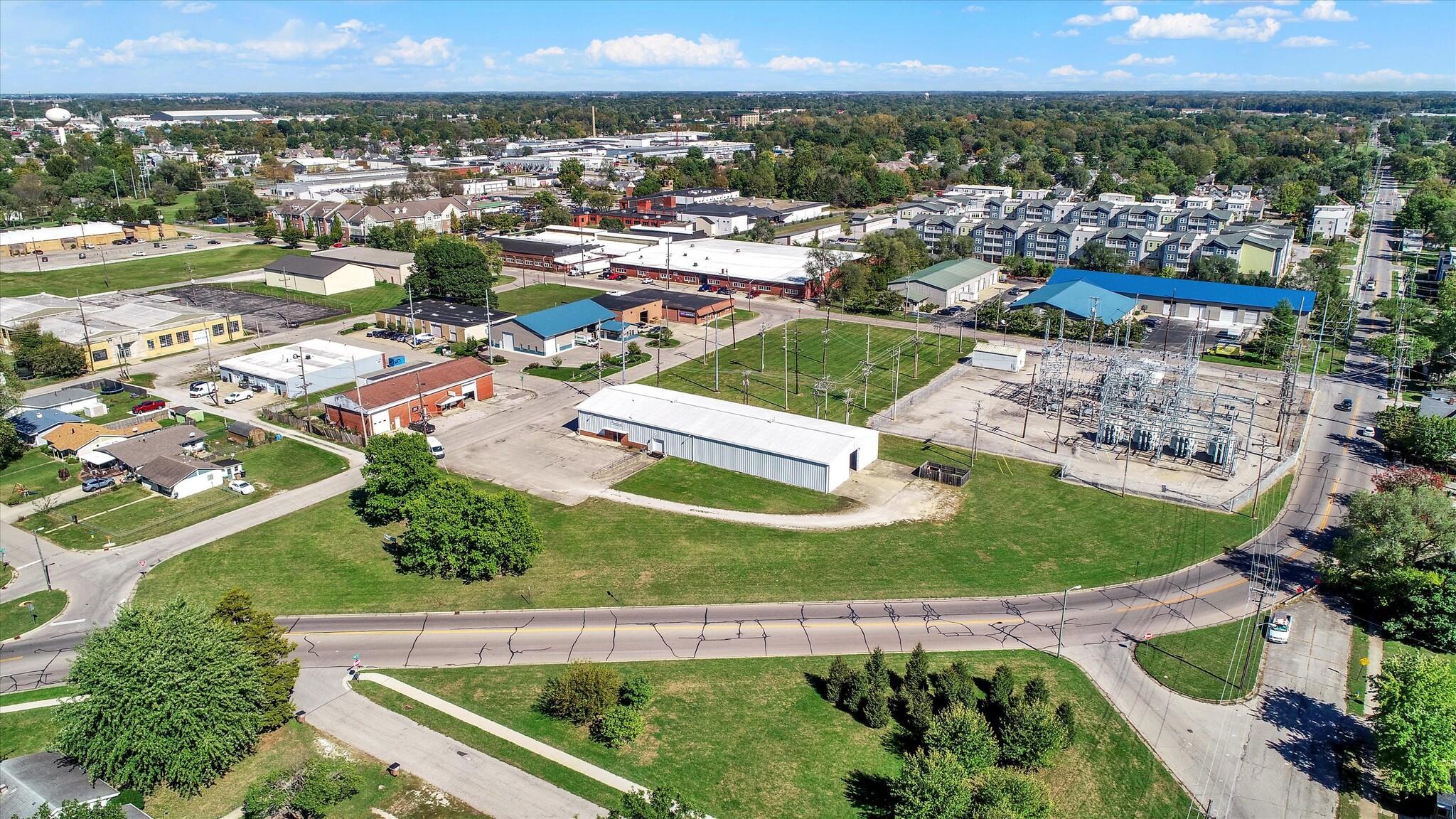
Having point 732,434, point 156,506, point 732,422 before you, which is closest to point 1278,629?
point 732,434

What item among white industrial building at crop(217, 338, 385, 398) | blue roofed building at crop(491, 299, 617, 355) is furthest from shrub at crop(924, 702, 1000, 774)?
blue roofed building at crop(491, 299, 617, 355)

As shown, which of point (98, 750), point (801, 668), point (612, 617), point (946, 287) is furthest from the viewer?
point (946, 287)

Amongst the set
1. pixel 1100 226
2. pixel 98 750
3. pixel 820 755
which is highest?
pixel 1100 226

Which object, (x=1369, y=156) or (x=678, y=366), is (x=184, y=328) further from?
(x=1369, y=156)

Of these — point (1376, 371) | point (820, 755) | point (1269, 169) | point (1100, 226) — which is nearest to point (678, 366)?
point (820, 755)

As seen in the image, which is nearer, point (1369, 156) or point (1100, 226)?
point (1100, 226)

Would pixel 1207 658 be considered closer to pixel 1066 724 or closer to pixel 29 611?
pixel 1066 724

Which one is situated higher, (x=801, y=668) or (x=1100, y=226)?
(x=1100, y=226)
